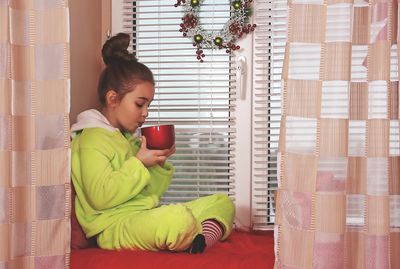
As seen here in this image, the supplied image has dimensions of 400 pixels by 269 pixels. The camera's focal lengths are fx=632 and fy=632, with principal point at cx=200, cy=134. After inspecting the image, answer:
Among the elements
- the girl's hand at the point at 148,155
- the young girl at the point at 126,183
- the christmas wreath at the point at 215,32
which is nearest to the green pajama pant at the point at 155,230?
the young girl at the point at 126,183

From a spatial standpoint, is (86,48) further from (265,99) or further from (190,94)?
(265,99)

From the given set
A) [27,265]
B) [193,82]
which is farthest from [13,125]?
[193,82]

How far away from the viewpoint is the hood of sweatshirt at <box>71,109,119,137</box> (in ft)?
7.52

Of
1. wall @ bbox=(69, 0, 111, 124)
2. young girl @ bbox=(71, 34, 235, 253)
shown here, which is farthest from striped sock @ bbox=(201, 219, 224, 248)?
wall @ bbox=(69, 0, 111, 124)

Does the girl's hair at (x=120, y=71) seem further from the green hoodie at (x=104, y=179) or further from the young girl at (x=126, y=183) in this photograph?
the green hoodie at (x=104, y=179)

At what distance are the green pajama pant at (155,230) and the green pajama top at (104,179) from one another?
0.05 m

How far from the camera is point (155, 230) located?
205cm

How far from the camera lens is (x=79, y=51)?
255 cm

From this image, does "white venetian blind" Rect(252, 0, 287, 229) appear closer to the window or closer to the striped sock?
the window

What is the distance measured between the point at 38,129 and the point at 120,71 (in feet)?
2.57

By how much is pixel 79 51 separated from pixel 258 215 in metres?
1.02

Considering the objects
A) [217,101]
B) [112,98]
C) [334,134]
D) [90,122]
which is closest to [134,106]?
[112,98]

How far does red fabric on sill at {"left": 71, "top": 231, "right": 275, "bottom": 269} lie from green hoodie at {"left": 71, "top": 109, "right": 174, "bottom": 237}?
14 centimetres

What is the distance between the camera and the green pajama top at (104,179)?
2.14m
